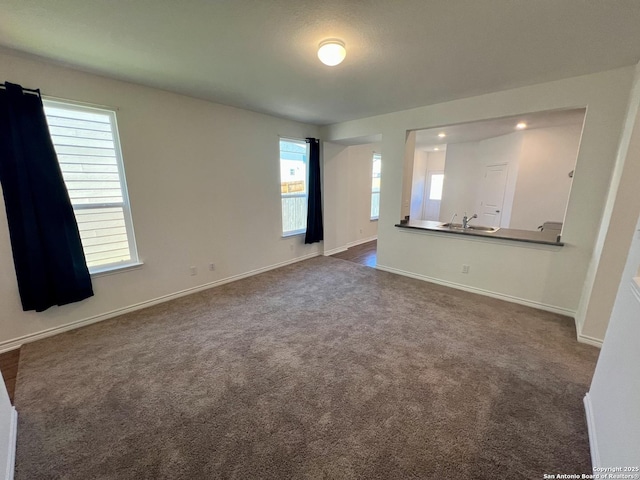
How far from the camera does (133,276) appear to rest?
2.93m

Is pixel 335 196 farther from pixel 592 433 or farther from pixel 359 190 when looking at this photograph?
pixel 592 433

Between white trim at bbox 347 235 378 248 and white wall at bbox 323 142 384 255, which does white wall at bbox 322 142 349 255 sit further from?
white trim at bbox 347 235 378 248

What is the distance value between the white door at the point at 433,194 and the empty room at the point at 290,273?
361 centimetres

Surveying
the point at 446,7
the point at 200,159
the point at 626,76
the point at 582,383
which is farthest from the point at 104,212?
the point at 626,76

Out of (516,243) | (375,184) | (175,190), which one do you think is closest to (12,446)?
(175,190)

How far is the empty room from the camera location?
1.41 m

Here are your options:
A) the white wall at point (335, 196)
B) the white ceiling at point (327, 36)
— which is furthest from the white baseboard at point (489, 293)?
the white ceiling at point (327, 36)

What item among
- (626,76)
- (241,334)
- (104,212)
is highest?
(626,76)

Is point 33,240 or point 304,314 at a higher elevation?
point 33,240

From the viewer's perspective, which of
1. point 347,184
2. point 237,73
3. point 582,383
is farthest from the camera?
point 347,184

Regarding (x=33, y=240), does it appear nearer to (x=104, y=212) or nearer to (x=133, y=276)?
(x=104, y=212)

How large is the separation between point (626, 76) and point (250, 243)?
450 cm

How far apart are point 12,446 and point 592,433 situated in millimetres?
3185

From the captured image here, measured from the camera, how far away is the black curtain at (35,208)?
2.11 meters
